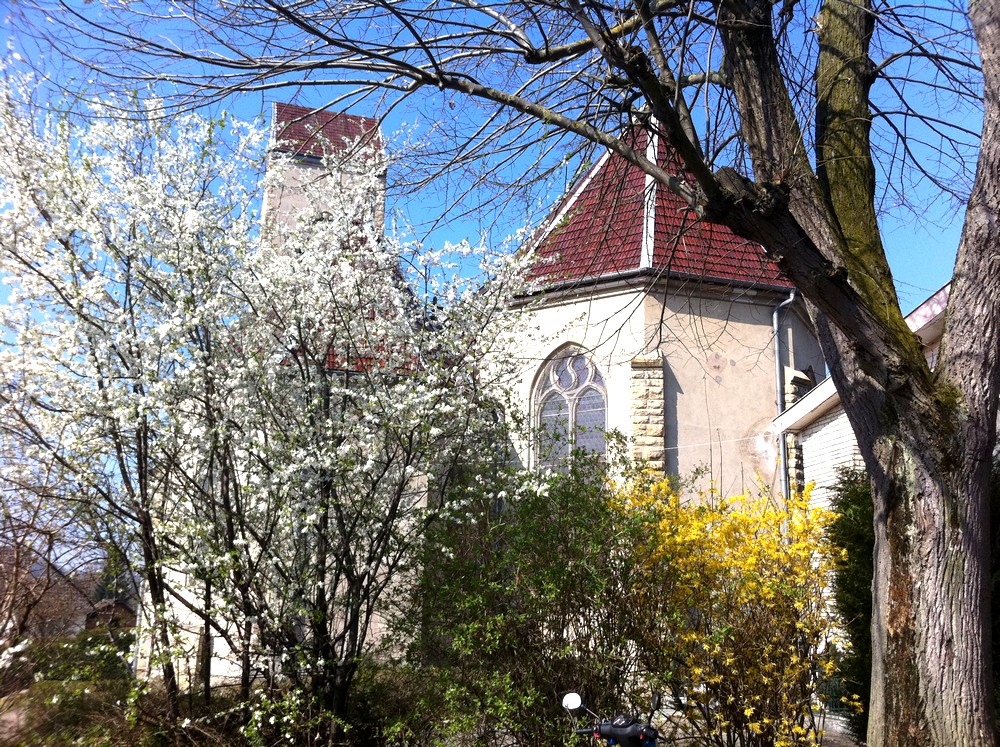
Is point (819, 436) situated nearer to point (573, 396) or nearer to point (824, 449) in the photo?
point (824, 449)

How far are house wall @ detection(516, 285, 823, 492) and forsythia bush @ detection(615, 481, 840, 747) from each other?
19.6 ft

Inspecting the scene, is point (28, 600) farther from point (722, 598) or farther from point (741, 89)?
point (741, 89)

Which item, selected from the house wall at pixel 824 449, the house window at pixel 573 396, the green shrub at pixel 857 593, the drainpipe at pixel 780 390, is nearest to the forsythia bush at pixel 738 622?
the green shrub at pixel 857 593

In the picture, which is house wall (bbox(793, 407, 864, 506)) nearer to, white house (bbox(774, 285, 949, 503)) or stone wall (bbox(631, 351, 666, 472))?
white house (bbox(774, 285, 949, 503))

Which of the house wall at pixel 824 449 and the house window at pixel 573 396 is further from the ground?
the house window at pixel 573 396

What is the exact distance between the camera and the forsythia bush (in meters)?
6.68

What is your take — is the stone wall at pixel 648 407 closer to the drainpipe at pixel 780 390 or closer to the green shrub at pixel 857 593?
the drainpipe at pixel 780 390

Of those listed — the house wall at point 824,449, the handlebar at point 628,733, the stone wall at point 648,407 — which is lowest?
the handlebar at point 628,733

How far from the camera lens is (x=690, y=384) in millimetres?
13867

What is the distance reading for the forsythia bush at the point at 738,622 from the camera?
6.68 m

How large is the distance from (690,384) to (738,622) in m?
7.33

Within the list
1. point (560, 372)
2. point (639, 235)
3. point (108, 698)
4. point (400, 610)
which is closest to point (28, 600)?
point (108, 698)

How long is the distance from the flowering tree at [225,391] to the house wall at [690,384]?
5910 millimetres

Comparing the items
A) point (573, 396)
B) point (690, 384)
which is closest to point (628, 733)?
point (690, 384)
